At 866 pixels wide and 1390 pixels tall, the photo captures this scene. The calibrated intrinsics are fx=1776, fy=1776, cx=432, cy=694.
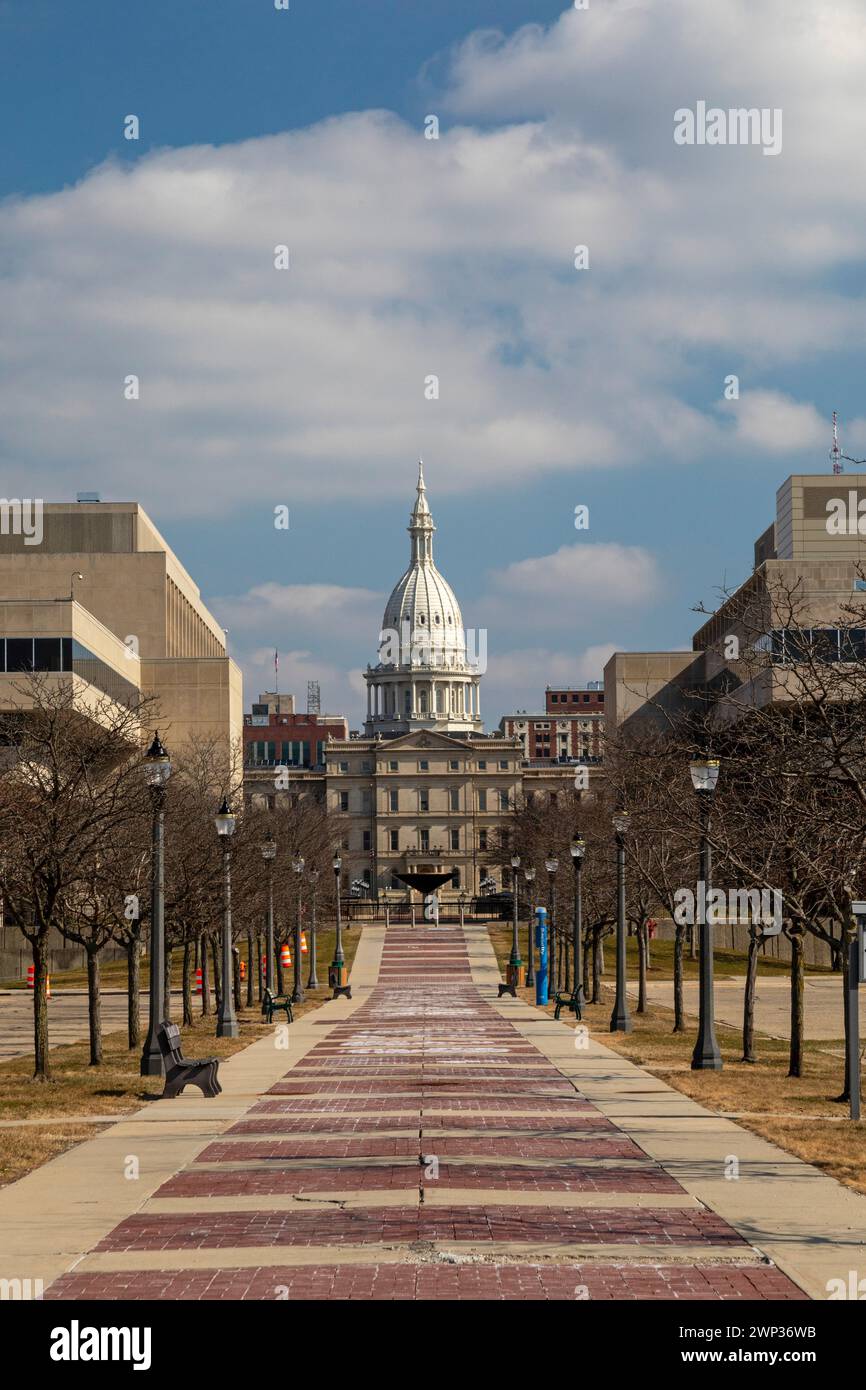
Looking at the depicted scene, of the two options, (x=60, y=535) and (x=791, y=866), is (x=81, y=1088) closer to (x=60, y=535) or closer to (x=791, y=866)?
(x=791, y=866)

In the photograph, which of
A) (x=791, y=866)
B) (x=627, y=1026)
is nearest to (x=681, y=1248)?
(x=791, y=866)

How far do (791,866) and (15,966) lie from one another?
5404cm

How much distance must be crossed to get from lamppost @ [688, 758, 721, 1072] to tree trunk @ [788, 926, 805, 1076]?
1202 millimetres

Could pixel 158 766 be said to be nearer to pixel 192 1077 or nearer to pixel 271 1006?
pixel 192 1077

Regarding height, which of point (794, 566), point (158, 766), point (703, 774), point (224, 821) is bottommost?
point (224, 821)

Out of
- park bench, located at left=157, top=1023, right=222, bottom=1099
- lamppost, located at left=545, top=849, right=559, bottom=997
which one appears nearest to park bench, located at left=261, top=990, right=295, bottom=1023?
lamppost, located at left=545, top=849, right=559, bottom=997

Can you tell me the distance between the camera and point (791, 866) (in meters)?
25.3

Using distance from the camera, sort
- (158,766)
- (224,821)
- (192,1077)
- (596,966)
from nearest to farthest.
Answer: (192,1077), (158,766), (224,821), (596,966)

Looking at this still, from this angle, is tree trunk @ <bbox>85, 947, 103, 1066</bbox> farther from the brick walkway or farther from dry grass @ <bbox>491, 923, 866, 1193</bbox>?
dry grass @ <bbox>491, 923, 866, 1193</bbox>

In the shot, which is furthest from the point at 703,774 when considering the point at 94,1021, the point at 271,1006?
the point at 271,1006

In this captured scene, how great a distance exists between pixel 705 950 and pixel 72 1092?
10154mm

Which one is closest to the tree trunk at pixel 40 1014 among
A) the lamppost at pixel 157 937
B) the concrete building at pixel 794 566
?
the lamppost at pixel 157 937

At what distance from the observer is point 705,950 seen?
2825 centimetres

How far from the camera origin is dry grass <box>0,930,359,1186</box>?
18.3 m
